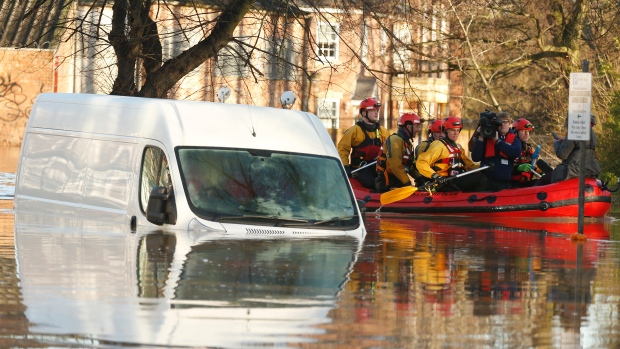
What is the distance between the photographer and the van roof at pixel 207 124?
13.2 metres

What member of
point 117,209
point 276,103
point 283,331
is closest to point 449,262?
point 117,209

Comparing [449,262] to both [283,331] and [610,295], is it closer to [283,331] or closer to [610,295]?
[610,295]

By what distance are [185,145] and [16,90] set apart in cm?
4418

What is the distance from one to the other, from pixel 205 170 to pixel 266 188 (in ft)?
1.94

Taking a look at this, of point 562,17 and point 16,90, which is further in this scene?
point 16,90

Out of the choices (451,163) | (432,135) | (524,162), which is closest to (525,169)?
(524,162)

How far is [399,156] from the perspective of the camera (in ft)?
79.3

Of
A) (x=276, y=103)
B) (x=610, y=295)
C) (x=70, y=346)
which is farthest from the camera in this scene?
(x=276, y=103)

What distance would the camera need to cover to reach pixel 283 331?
8547 millimetres

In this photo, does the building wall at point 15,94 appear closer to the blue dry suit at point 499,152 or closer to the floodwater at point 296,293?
the blue dry suit at point 499,152

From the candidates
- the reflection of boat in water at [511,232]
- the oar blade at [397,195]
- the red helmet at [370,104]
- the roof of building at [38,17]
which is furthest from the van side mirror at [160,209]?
the red helmet at [370,104]

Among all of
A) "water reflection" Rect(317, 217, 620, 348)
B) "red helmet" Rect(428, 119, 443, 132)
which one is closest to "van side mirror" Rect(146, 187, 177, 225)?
"water reflection" Rect(317, 217, 620, 348)

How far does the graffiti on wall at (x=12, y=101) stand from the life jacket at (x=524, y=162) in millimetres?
33390

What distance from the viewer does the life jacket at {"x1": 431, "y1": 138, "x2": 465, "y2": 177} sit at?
78.1 feet
